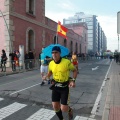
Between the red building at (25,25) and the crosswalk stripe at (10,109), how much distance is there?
1616cm

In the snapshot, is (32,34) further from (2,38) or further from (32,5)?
(2,38)

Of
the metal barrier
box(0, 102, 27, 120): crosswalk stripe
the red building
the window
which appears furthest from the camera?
the window

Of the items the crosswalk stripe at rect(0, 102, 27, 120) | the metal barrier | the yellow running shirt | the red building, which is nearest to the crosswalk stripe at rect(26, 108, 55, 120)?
the crosswalk stripe at rect(0, 102, 27, 120)

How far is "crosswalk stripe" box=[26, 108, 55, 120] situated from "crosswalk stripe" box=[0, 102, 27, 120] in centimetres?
69

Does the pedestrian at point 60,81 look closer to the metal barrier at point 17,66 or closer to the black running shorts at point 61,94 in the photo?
the black running shorts at point 61,94

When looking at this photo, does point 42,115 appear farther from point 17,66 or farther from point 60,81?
point 17,66

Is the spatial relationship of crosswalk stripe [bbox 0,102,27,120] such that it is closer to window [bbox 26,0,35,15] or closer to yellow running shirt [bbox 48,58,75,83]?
yellow running shirt [bbox 48,58,75,83]

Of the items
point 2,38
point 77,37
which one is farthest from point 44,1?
point 77,37

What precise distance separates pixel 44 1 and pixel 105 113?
28.5 metres

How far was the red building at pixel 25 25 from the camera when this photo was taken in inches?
971

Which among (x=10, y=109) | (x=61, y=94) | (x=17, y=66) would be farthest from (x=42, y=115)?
(x=17, y=66)

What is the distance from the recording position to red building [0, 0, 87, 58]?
24.7 metres

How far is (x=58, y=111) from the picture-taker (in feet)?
18.2

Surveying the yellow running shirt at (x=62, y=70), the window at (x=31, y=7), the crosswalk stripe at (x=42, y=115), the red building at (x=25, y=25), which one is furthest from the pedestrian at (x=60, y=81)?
the window at (x=31, y=7)
